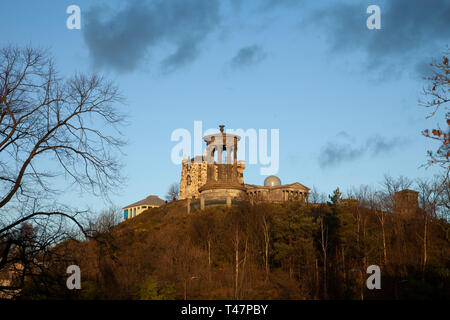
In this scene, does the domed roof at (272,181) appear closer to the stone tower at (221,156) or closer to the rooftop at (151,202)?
the stone tower at (221,156)

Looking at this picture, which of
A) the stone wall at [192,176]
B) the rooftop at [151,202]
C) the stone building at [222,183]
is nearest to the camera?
the stone building at [222,183]

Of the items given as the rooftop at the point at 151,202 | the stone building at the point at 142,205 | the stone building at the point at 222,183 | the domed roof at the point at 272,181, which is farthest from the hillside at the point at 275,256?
the rooftop at the point at 151,202

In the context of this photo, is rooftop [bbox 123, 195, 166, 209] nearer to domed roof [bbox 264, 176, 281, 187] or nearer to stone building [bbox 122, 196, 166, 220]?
stone building [bbox 122, 196, 166, 220]

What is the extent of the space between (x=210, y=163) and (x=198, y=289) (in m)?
65.5

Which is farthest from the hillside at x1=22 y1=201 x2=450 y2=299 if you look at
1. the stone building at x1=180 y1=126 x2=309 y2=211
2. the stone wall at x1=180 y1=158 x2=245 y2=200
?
the stone wall at x1=180 y1=158 x2=245 y2=200

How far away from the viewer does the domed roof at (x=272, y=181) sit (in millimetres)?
93188

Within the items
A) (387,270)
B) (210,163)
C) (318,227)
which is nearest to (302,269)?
(318,227)

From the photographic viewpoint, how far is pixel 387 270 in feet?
171

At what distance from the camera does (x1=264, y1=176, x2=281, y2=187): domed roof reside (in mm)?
93188

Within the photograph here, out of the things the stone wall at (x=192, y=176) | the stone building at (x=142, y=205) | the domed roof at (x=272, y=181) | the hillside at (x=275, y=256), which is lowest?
the hillside at (x=275, y=256)

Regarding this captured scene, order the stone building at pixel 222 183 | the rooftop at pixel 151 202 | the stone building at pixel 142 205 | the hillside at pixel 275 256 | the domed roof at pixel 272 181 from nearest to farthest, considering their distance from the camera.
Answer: the hillside at pixel 275 256 → the stone building at pixel 222 183 → the domed roof at pixel 272 181 → the stone building at pixel 142 205 → the rooftop at pixel 151 202

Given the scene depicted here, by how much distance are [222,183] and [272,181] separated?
1510cm

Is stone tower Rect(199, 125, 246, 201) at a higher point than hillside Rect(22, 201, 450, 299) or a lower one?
higher

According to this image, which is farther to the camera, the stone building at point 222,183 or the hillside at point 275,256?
the stone building at point 222,183
